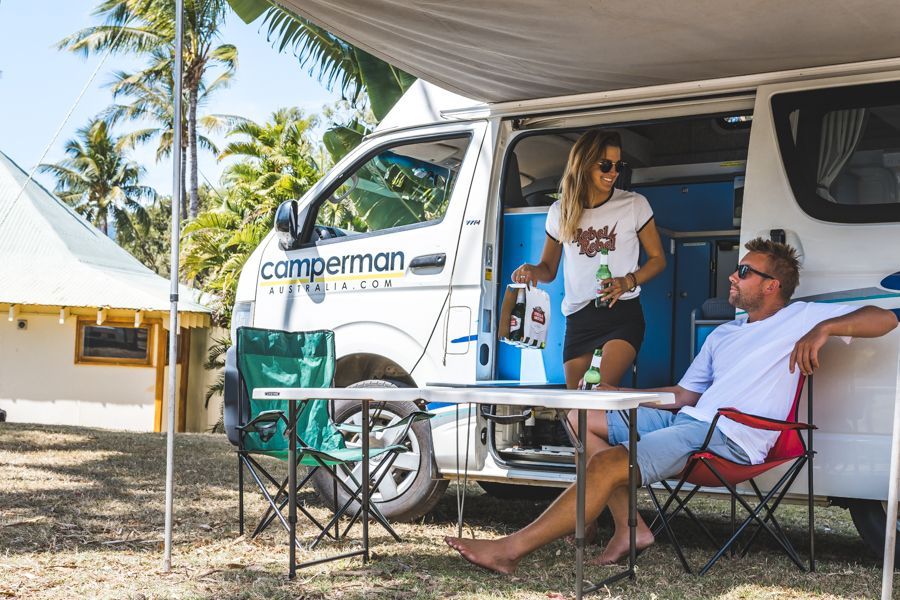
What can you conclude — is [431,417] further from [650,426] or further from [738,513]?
[738,513]

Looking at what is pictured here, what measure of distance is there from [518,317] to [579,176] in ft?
2.42

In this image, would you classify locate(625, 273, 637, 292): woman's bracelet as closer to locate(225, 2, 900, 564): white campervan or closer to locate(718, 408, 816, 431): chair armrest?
locate(225, 2, 900, 564): white campervan

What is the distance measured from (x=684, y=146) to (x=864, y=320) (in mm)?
2640

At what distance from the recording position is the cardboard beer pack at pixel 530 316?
486 cm

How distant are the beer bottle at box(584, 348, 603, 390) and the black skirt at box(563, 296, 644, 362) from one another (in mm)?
140

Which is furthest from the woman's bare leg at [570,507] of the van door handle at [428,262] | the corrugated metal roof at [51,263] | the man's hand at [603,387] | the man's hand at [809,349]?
the corrugated metal roof at [51,263]

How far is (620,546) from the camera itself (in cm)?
416

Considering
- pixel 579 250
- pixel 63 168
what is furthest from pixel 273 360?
pixel 63 168

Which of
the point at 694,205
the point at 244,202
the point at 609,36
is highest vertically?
the point at 244,202

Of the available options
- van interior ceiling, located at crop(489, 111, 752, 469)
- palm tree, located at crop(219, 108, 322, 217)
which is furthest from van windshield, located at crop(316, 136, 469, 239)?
palm tree, located at crop(219, 108, 322, 217)

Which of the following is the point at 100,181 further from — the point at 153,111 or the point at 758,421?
the point at 758,421

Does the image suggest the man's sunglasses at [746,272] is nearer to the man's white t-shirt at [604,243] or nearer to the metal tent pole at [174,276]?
the man's white t-shirt at [604,243]

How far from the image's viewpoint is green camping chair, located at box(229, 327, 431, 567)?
15.4 feet

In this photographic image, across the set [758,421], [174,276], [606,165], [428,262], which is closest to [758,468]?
[758,421]
